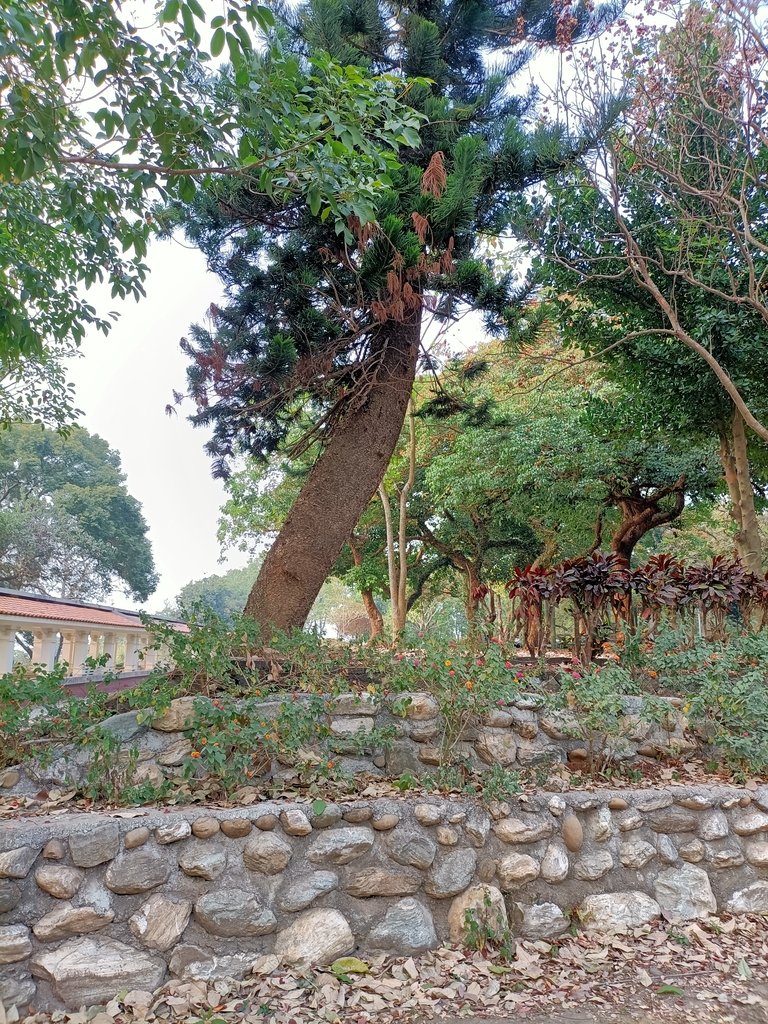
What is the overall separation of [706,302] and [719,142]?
1392 millimetres

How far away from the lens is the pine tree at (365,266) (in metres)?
4.36

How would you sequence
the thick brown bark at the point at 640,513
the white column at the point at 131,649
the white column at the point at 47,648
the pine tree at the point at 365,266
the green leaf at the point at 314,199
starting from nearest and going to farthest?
the green leaf at the point at 314,199 → the pine tree at the point at 365,266 → the white column at the point at 47,648 → the white column at the point at 131,649 → the thick brown bark at the point at 640,513

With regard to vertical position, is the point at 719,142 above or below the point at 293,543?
above

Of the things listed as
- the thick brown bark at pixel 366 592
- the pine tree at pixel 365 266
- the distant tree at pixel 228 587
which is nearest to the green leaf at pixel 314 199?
the pine tree at pixel 365 266

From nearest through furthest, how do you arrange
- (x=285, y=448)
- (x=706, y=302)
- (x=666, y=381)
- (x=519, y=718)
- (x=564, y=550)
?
→ (x=519, y=718) → (x=285, y=448) → (x=706, y=302) → (x=666, y=381) → (x=564, y=550)

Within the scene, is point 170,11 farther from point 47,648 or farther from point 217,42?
point 47,648

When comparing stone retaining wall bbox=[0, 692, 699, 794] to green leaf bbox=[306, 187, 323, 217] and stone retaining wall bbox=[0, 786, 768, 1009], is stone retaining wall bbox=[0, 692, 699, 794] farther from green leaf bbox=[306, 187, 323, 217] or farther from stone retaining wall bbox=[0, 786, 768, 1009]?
green leaf bbox=[306, 187, 323, 217]

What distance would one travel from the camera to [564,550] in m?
12.8

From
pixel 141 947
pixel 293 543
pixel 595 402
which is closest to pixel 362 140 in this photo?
pixel 293 543

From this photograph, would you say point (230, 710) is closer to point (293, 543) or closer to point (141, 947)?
point (141, 947)

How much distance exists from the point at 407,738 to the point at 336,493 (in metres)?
1.81

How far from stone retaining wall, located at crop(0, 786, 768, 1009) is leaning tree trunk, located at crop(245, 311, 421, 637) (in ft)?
5.44

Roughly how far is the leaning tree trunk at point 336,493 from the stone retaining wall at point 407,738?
99 centimetres

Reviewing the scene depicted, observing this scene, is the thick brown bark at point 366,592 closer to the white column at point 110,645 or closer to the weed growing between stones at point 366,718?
the white column at point 110,645
